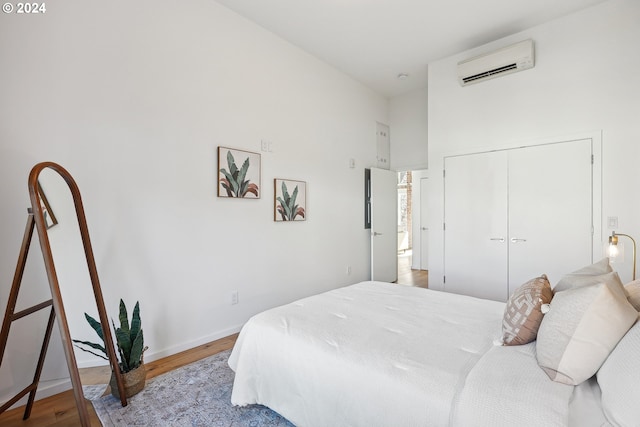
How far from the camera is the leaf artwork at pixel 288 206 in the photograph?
11.4 feet

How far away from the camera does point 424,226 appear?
6590mm

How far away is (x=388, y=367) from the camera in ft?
4.22

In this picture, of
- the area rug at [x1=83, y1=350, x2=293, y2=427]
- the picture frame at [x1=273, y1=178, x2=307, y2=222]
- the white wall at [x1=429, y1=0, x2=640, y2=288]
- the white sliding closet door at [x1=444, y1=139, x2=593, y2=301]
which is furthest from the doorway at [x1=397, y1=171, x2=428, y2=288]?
the area rug at [x1=83, y1=350, x2=293, y2=427]

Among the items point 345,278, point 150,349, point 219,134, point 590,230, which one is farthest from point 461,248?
point 150,349

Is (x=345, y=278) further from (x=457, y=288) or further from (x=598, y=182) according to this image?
(x=598, y=182)

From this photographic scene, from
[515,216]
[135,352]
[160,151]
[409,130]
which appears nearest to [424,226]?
[409,130]

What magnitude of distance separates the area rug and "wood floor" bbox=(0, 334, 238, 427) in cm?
7

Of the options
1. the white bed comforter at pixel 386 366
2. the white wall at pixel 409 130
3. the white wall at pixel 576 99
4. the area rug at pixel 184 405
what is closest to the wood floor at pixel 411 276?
the white wall at pixel 409 130

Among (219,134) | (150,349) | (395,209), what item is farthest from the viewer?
(395,209)

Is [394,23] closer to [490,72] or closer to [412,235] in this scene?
[490,72]

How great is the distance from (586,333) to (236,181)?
274cm

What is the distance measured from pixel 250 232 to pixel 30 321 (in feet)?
5.71

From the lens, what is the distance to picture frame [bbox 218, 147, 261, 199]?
2.92 metres

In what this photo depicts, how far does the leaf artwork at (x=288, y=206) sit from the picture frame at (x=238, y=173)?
330mm
